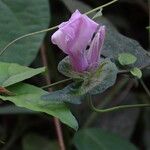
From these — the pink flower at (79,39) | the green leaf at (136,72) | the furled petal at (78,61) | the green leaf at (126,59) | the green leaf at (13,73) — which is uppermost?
the pink flower at (79,39)

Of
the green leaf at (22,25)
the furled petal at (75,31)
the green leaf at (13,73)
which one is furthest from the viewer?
the green leaf at (22,25)

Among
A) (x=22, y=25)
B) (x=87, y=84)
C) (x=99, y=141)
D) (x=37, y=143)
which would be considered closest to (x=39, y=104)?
(x=87, y=84)

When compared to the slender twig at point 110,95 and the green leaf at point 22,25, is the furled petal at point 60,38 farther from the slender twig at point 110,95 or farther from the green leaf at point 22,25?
the slender twig at point 110,95

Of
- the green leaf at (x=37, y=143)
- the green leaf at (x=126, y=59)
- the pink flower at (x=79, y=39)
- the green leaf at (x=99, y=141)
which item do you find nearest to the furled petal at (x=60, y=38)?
the pink flower at (x=79, y=39)

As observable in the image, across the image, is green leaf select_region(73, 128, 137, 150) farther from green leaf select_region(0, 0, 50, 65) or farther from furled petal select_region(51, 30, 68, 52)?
furled petal select_region(51, 30, 68, 52)

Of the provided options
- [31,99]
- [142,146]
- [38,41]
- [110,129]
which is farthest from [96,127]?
[31,99]

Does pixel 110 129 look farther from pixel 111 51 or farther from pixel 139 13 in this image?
pixel 111 51

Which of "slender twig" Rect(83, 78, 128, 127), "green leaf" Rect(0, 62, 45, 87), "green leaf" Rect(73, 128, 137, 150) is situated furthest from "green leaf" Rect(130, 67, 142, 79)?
"slender twig" Rect(83, 78, 128, 127)
